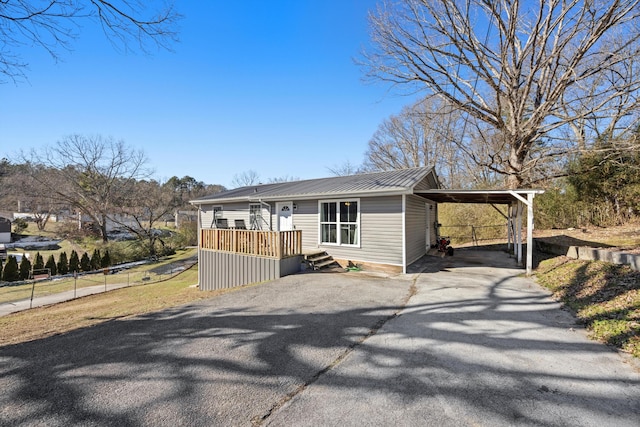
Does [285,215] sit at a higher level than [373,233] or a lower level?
higher

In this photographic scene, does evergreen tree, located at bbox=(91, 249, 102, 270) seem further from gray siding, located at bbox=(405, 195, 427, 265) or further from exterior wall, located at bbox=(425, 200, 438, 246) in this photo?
exterior wall, located at bbox=(425, 200, 438, 246)

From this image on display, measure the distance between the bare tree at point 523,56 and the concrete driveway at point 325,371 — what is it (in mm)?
7705

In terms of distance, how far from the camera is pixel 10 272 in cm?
1488

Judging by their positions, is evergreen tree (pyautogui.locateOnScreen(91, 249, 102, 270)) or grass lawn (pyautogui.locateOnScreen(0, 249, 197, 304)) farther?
evergreen tree (pyautogui.locateOnScreen(91, 249, 102, 270))

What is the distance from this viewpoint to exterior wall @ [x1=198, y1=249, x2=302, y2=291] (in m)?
7.98

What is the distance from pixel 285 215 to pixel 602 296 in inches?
354

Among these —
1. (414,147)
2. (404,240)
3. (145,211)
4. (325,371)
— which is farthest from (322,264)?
(145,211)

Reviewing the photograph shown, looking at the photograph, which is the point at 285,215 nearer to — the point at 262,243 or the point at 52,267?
the point at 262,243

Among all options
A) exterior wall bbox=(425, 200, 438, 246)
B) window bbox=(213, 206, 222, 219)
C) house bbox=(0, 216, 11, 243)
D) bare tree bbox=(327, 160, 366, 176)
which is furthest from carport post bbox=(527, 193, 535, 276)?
house bbox=(0, 216, 11, 243)

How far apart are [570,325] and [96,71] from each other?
11402 mm

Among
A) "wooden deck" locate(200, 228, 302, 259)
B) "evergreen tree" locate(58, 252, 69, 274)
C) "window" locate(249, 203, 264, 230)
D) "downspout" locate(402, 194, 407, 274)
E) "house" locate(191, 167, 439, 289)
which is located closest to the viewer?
"wooden deck" locate(200, 228, 302, 259)

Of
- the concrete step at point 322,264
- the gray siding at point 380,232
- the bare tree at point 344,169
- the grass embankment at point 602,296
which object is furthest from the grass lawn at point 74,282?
the bare tree at point 344,169

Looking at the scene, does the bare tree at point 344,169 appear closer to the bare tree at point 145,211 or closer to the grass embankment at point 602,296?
the bare tree at point 145,211

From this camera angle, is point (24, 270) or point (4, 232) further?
point (4, 232)
